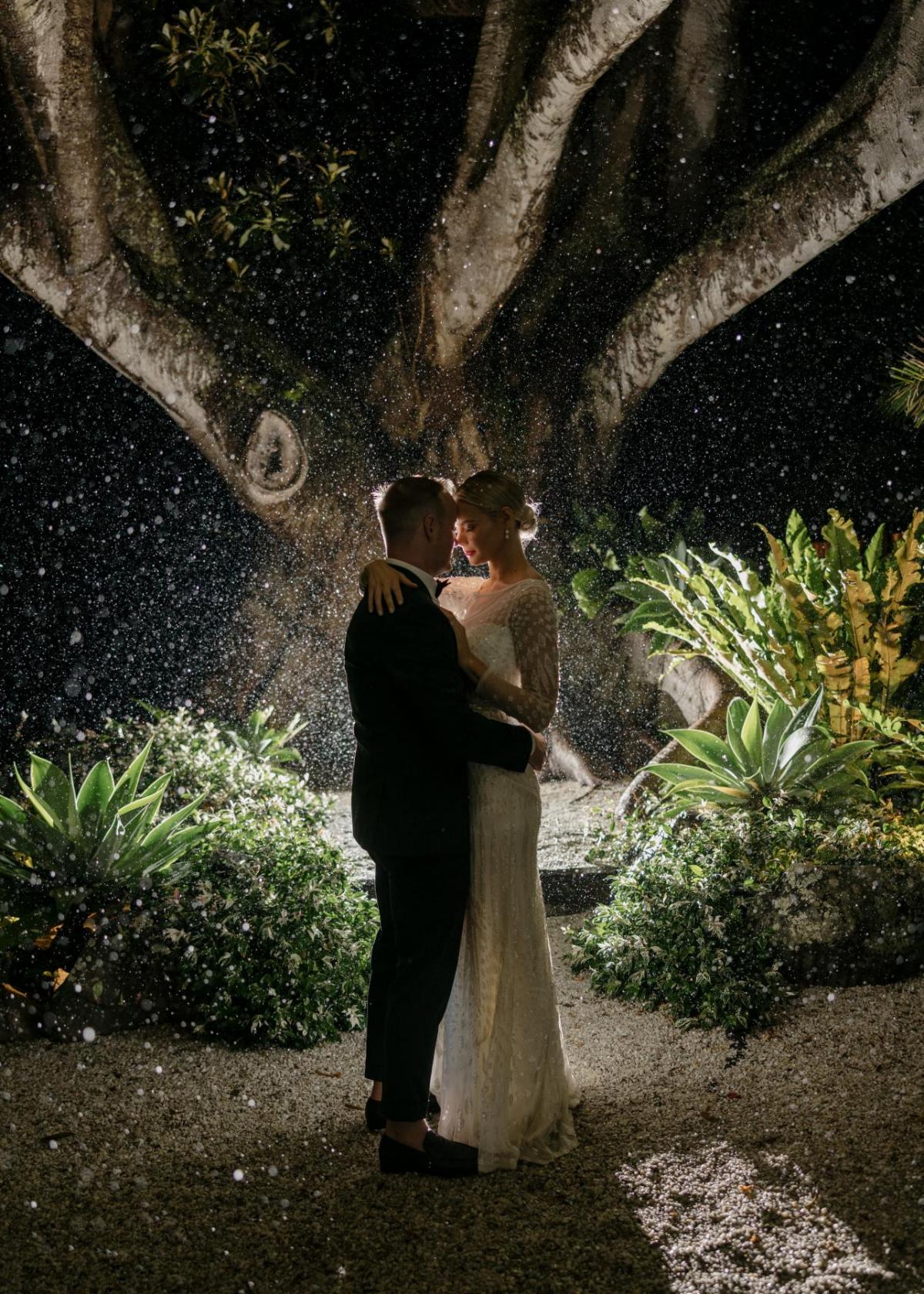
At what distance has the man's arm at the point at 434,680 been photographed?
2.55 metres

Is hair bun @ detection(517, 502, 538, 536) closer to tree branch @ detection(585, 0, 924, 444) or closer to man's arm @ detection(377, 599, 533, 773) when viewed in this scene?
man's arm @ detection(377, 599, 533, 773)

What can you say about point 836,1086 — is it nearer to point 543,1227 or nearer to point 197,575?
point 543,1227

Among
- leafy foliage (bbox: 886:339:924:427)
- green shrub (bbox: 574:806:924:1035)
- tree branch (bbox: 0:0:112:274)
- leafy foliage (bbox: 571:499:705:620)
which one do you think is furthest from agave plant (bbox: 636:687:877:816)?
tree branch (bbox: 0:0:112:274)

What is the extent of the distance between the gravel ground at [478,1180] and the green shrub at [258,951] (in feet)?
0.37

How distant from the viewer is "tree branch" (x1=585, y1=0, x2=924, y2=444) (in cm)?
553

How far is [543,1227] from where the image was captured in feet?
7.82

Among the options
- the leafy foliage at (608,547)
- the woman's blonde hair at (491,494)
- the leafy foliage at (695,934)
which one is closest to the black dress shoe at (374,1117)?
the leafy foliage at (695,934)

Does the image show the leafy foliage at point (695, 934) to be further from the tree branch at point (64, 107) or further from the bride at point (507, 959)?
the tree branch at point (64, 107)

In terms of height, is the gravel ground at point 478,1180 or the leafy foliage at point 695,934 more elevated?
the leafy foliage at point 695,934

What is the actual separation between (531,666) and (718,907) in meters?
1.46

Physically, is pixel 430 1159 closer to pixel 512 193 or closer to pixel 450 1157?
pixel 450 1157

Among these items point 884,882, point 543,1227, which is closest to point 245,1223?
point 543,1227

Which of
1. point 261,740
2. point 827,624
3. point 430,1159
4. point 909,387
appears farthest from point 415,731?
point 909,387

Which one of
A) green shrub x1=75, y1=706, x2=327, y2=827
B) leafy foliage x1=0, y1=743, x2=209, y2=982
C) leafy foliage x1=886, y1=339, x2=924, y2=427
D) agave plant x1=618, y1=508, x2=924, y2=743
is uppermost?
leafy foliage x1=886, y1=339, x2=924, y2=427
